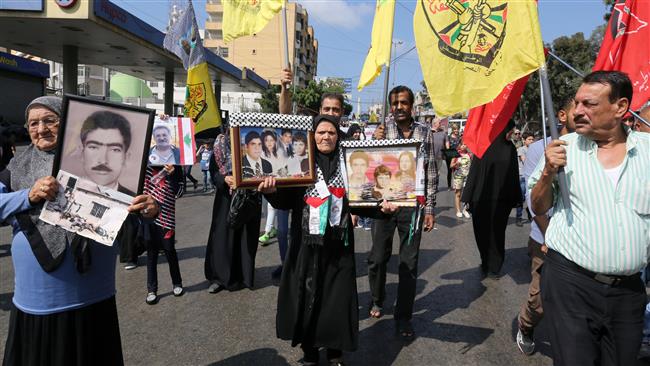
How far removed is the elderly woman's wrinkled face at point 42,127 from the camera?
2197 mm

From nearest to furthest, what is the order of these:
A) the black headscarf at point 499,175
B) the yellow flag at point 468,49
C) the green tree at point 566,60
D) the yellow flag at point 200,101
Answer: the yellow flag at point 468,49 → the yellow flag at point 200,101 → the black headscarf at point 499,175 → the green tree at point 566,60

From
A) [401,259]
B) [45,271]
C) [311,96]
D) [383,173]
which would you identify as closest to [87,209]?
[45,271]

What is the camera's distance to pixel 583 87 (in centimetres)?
233

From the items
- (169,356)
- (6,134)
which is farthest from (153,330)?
(6,134)

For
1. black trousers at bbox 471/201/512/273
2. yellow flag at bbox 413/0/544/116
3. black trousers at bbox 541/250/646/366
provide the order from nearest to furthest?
black trousers at bbox 541/250/646/366 < yellow flag at bbox 413/0/544/116 < black trousers at bbox 471/201/512/273

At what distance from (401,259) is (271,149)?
5.75ft

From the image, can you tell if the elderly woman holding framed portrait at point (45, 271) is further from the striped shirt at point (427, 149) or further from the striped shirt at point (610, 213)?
the striped shirt at point (427, 149)

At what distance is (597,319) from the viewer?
2.29 m

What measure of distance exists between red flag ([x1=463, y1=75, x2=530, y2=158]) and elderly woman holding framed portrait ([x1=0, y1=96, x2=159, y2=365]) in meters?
2.80

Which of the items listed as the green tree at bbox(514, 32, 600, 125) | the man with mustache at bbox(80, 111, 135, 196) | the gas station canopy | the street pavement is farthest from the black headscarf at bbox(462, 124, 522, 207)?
the green tree at bbox(514, 32, 600, 125)

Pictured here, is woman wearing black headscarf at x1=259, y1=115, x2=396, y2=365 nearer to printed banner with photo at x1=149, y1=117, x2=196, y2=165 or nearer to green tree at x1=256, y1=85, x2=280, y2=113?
printed banner with photo at x1=149, y1=117, x2=196, y2=165

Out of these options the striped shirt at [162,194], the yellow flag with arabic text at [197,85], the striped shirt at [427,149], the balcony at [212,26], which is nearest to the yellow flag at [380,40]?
the striped shirt at [427,149]

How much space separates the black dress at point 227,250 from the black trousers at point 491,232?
2875 mm

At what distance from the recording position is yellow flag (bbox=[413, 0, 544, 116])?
2.64 metres
